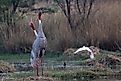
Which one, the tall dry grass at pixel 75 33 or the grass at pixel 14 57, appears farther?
the tall dry grass at pixel 75 33

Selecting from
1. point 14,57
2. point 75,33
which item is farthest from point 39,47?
point 75,33

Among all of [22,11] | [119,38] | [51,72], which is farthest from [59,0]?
[51,72]

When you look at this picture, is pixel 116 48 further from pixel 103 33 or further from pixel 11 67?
pixel 11 67

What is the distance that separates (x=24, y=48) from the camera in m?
17.9

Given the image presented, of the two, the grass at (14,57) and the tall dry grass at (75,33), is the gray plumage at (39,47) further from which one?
the tall dry grass at (75,33)

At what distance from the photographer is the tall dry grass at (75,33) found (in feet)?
58.3

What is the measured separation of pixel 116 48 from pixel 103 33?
73 cm

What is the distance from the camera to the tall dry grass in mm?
17766

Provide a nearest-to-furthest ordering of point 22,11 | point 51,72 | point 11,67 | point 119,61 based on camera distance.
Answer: point 51,72
point 11,67
point 119,61
point 22,11

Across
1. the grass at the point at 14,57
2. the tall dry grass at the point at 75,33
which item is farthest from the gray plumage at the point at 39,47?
the tall dry grass at the point at 75,33

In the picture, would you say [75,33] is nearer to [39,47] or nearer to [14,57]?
[14,57]

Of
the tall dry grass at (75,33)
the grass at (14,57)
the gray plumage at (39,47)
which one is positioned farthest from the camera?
the tall dry grass at (75,33)

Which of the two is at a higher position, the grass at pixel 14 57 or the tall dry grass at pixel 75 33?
the tall dry grass at pixel 75 33

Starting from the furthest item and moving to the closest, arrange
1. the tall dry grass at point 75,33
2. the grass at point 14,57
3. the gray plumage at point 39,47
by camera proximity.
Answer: the tall dry grass at point 75,33
the grass at point 14,57
the gray plumage at point 39,47
